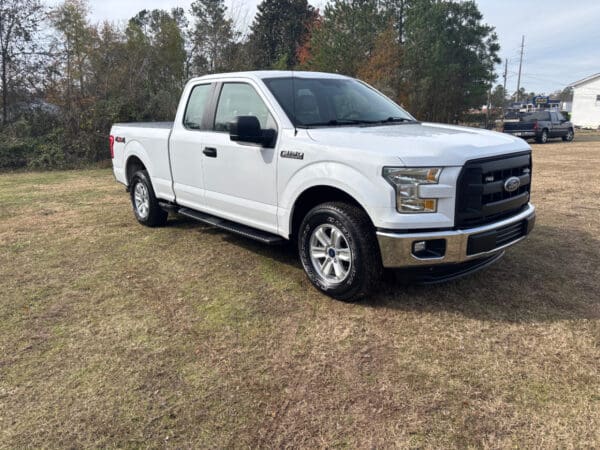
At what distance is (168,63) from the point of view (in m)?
21.2

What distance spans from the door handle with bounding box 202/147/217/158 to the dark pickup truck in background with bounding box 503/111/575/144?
69.5ft

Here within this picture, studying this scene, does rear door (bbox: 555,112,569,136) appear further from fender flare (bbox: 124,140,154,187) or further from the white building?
the white building

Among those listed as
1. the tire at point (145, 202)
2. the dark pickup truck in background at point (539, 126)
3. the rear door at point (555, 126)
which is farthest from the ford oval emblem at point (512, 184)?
the rear door at point (555, 126)

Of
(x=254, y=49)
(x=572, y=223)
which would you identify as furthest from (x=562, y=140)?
(x=572, y=223)

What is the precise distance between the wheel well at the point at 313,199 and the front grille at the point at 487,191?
792 millimetres

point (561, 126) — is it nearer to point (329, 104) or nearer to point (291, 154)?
point (329, 104)

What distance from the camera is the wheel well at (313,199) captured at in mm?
3973

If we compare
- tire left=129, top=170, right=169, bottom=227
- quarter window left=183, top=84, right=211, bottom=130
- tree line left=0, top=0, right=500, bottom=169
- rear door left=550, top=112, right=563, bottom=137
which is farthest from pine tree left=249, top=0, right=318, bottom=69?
quarter window left=183, top=84, right=211, bottom=130

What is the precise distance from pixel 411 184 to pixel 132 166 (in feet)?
15.9

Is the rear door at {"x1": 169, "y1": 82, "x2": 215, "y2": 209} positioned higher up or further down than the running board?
higher up

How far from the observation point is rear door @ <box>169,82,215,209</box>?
17.5 ft

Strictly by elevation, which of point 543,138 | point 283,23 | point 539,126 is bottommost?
point 543,138

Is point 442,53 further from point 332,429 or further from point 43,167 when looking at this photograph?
point 332,429

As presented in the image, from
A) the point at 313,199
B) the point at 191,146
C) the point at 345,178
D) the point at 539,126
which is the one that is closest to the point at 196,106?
the point at 191,146
